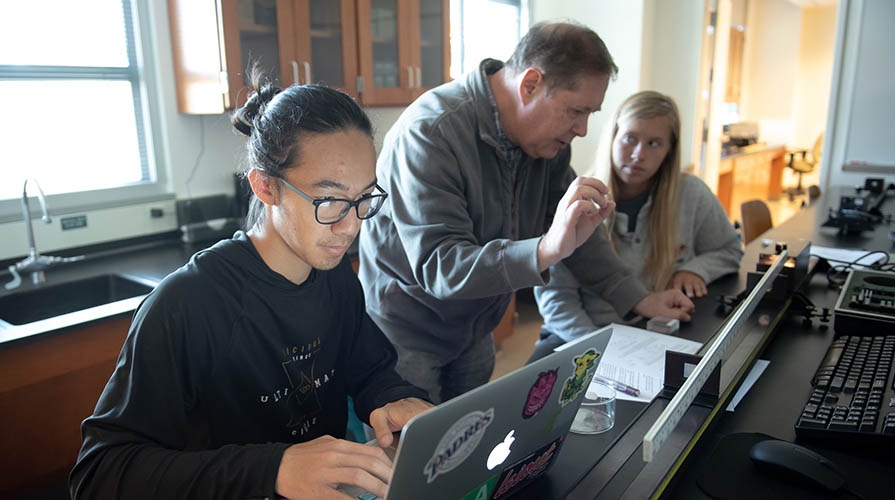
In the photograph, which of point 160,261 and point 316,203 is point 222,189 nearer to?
point 160,261

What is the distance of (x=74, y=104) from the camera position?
2.50 metres

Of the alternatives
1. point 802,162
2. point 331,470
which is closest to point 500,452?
point 331,470

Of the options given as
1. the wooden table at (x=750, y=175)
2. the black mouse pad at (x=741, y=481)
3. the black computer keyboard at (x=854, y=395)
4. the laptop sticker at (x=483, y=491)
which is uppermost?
the laptop sticker at (x=483, y=491)

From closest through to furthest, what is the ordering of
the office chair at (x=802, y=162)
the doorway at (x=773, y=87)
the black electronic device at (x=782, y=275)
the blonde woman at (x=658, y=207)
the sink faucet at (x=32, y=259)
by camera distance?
the black electronic device at (x=782, y=275) → the blonde woman at (x=658, y=207) → the sink faucet at (x=32, y=259) → the doorway at (x=773, y=87) → the office chair at (x=802, y=162)

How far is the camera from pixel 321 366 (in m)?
1.16

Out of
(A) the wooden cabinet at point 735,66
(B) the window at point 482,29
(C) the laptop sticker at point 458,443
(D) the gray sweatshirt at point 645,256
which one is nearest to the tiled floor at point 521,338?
(D) the gray sweatshirt at point 645,256

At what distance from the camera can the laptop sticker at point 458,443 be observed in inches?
24.5

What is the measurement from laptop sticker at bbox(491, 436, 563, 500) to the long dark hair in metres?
0.56

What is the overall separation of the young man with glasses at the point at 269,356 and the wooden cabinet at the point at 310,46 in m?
1.04

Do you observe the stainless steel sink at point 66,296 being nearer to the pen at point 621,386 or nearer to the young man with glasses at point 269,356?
the young man with glasses at point 269,356

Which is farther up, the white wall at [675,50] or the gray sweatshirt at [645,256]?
the white wall at [675,50]

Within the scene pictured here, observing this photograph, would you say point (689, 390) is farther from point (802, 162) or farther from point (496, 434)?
point (802, 162)

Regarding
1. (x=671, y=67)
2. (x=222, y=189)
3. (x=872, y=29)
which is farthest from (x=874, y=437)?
(x=671, y=67)

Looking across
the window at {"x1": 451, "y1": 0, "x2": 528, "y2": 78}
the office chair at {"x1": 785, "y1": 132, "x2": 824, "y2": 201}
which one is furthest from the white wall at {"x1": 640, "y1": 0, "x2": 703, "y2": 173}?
the office chair at {"x1": 785, "y1": 132, "x2": 824, "y2": 201}
